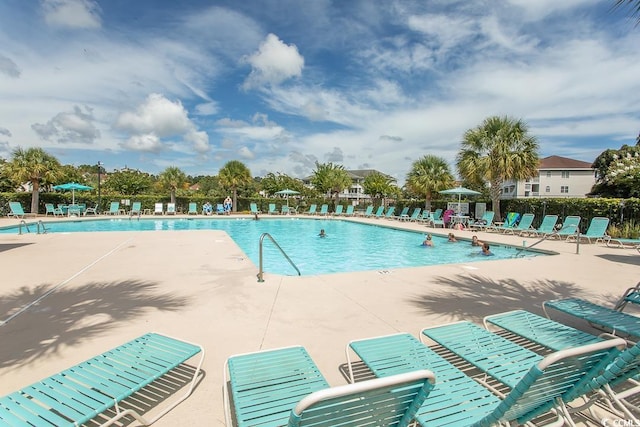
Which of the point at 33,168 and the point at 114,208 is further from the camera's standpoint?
the point at 114,208

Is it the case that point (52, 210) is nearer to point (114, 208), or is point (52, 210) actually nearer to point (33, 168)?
point (33, 168)

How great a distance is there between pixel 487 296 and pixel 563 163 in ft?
Answer: 183

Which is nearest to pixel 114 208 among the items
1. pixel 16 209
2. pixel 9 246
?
pixel 16 209

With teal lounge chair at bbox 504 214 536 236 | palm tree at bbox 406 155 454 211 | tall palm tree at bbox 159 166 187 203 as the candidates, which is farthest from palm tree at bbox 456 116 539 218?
tall palm tree at bbox 159 166 187 203

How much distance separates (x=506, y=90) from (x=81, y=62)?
63.2 feet

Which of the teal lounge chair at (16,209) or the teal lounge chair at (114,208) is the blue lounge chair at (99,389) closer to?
the teal lounge chair at (16,209)

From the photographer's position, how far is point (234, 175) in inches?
1275

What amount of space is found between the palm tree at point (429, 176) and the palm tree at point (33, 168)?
86.1 ft

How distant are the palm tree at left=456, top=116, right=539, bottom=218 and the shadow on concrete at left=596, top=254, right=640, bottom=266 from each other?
8798 millimetres

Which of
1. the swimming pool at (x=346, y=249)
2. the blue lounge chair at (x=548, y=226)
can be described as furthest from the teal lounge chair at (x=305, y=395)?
the blue lounge chair at (x=548, y=226)

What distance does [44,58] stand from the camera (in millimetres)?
12641

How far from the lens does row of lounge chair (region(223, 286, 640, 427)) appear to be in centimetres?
142

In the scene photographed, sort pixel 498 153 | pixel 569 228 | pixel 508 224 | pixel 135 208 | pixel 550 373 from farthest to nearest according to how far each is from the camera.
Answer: pixel 135 208 → pixel 498 153 → pixel 508 224 → pixel 569 228 → pixel 550 373

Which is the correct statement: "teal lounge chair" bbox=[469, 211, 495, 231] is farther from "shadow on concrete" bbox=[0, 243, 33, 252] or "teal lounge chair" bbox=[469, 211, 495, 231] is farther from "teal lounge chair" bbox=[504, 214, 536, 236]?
"shadow on concrete" bbox=[0, 243, 33, 252]
